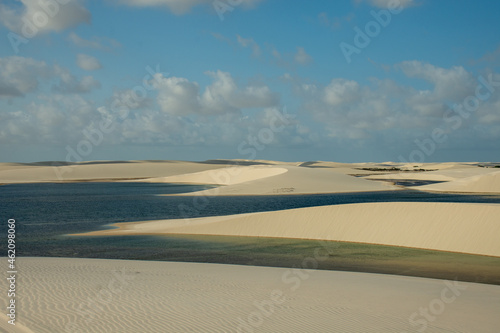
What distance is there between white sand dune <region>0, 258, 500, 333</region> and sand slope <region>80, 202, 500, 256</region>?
6167 millimetres

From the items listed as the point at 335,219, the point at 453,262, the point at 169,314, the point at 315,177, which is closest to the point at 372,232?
the point at 335,219

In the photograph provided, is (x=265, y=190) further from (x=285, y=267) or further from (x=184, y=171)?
(x=184, y=171)

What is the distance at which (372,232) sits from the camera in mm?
19109

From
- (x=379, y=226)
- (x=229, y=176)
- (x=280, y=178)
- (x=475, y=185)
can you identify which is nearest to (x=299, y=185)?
(x=280, y=178)

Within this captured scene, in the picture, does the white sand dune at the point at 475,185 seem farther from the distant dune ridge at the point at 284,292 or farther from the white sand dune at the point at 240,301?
the white sand dune at the point at 240,301

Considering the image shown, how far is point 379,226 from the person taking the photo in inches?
757

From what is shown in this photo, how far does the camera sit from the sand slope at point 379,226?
16875 millimetres

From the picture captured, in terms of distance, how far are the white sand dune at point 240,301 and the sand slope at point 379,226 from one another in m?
6.17

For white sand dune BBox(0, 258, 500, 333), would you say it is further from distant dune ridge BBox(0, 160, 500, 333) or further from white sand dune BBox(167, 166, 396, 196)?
white sand dune BBox(167, 166, 396, 196)

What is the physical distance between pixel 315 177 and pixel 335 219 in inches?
1675

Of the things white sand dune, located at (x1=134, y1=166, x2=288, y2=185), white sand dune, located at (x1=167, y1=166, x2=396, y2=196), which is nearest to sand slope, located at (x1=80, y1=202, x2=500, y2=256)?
white sand dune, located at (x1=167, y1=166, x2=396, y2=196)

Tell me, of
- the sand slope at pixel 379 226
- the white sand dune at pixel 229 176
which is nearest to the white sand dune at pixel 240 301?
the sand slope at pixel 379 226

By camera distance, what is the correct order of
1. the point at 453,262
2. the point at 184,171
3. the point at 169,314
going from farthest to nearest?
the point at 184,171 → the point at 453,262 → the point at 169,314

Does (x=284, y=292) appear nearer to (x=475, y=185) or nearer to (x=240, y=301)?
(x=240, y=301)
